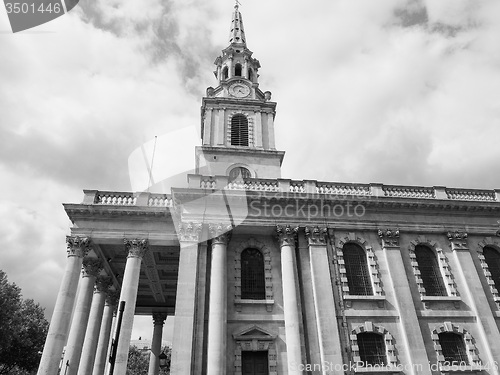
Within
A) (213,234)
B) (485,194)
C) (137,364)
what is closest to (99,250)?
(213,234)

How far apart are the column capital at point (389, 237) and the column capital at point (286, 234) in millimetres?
5099

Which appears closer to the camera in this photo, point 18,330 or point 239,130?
point 239,130

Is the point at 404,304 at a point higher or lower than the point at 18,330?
lower

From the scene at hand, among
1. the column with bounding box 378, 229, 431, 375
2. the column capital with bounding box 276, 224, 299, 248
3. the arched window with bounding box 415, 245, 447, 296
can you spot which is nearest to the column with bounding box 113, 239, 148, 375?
the column capital with bounding box 276, 224, 299, 248

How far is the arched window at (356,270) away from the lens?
2023 cm

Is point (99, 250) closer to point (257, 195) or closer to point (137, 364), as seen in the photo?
point (257, 195)

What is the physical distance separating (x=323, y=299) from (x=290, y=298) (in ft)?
5.89

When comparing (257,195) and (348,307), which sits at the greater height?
(257,195)

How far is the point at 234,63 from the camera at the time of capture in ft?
121

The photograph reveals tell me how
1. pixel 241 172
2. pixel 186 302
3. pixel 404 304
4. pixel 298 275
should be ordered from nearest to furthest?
pixel 186 302 → pixel 404 304 → pixel 298 275 → pixel 241 172

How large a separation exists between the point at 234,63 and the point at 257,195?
20.5 metres

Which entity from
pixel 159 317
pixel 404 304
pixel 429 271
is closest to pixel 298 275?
pixel 404 304

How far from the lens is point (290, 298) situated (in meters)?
18.8

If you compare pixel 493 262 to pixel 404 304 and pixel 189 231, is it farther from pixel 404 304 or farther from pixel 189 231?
pixel 189 231
